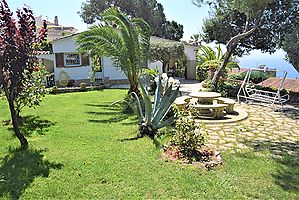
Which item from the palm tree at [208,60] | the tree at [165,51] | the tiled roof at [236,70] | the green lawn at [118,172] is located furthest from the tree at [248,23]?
the green lawn at [118,172]

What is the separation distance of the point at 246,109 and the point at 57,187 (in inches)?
402

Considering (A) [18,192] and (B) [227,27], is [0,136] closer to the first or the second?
(A) [18,192]

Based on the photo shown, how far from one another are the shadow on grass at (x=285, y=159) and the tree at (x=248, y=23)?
18.5 ft

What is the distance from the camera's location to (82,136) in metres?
8.45

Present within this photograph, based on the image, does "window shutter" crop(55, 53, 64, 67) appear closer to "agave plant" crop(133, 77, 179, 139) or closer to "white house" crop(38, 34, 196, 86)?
"white house" crop(38, 34, 196, 86)

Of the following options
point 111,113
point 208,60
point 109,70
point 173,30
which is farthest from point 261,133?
point 173,30

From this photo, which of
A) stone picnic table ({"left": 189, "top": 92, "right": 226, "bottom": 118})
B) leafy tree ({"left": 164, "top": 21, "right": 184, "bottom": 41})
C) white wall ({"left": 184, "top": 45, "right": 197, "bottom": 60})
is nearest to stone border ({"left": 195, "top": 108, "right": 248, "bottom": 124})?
stone picnic table ({"left": 189, "top": 92, "right": 226, "bottom": 118})

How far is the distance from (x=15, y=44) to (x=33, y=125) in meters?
4.22

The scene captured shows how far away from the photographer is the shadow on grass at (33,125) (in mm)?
9094

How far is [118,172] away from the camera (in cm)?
575

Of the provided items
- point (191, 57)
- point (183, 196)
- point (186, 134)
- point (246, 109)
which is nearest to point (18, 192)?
point (183, 196)

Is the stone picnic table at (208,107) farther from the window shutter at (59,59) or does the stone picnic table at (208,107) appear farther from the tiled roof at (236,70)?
the window shutter at (59,59)

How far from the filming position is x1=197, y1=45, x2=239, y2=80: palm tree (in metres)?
22.1

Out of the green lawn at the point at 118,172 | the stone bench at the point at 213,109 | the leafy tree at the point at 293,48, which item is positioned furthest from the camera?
the stone bench at the point at 213,109
